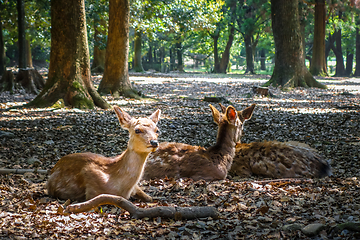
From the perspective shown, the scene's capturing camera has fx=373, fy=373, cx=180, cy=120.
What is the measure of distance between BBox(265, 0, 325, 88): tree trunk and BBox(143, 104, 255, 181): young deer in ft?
41.7

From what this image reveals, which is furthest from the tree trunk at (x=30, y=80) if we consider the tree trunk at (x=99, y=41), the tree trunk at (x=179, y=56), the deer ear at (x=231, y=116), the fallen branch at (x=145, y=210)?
the tree trunk at (x=179, y=56)

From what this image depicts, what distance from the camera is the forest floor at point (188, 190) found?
3401mm

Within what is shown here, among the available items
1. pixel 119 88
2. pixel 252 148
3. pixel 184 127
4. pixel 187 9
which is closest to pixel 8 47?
pixel 187 9

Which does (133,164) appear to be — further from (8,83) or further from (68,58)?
(8,83)

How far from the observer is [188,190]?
15.6 ft

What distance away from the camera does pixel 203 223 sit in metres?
3.60

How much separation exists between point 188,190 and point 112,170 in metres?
1.09

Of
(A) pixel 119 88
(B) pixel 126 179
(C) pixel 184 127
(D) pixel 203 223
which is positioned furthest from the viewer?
(A) pixel 119 88

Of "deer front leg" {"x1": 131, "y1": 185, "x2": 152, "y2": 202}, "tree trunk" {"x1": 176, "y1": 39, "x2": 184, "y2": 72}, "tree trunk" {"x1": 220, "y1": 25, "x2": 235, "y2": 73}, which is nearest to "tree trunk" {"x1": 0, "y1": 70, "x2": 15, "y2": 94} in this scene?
"deer front leg" {"x1": 131, "y1": 185, "x2": 152, "y2": 202}

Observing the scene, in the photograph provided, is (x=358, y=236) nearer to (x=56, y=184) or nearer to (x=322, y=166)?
(x=322, y=166)

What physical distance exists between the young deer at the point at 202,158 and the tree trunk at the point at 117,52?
8.27 meters

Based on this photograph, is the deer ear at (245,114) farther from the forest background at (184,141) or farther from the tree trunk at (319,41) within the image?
the tree trunk at (319,41)

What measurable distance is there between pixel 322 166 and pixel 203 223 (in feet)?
9.31

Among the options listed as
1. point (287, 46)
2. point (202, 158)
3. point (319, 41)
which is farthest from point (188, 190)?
point (319, 41)
